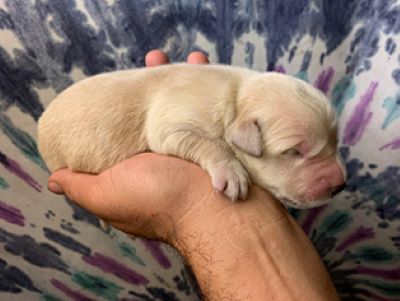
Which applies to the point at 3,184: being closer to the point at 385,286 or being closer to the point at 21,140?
the point at 21,140

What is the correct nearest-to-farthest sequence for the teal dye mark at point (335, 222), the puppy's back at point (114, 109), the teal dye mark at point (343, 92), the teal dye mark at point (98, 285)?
the puppy's back at point (114, 109) → the teal dye mark at point (343, 92) → the teal dye mark at point (335, 222) → the teal dye mark at point (98, 285)

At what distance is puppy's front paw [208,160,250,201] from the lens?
3.66 ft

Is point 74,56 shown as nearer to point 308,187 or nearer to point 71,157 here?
point 71,157

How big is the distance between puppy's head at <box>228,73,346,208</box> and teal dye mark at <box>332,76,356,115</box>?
543 mm

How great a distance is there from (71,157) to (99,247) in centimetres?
64

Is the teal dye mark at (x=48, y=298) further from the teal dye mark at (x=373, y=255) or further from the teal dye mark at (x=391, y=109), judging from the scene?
the teal dye mark at (x=391, y=109)

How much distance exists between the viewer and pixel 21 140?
1.64 meters

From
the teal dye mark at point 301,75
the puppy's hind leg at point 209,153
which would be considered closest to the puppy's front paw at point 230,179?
the puppy's hind leg at point 209,153

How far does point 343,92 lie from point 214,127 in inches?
24.7

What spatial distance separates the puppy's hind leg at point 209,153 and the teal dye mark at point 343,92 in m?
0.61

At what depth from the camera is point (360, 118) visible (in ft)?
5.38

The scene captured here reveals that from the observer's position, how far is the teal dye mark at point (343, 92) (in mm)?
1639

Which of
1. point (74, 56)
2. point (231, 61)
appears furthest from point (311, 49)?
point (74, 56)

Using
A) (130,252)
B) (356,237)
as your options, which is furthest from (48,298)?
(356,237)
